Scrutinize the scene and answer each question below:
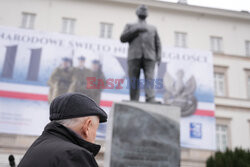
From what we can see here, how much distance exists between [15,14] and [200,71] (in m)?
11.8

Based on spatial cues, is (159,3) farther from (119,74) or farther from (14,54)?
(14,54)

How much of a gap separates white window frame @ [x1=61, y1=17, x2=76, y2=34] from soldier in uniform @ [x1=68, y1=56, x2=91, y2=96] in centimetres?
352

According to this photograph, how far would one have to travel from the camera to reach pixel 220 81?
55.0ft

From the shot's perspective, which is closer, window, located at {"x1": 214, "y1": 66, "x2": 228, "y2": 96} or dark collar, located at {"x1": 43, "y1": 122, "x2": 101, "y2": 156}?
dark collar, located at {"x1": 43, "y1": 122, "x2": 101, "y2": 156}

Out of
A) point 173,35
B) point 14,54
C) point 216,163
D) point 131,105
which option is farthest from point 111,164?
point 173,35

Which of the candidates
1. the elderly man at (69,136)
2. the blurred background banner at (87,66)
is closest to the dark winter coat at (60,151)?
the elderly man at (69,136)

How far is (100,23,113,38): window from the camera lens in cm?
1661

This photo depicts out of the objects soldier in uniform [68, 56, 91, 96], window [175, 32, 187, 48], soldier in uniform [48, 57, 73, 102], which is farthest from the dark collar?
window [175, 32, 187, 48]

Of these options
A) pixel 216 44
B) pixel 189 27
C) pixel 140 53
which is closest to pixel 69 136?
pixel 140 53

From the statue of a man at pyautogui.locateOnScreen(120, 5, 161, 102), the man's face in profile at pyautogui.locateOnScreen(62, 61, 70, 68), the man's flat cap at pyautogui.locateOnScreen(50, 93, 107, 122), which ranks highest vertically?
the man's face in profile at pyautogui.locateOnScreen(62, 61, 70, 68)

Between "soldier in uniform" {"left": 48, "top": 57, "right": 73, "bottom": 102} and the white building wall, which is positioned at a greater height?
the white building wall

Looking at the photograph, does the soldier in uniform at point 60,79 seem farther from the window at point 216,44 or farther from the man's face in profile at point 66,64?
the window at point 216,44

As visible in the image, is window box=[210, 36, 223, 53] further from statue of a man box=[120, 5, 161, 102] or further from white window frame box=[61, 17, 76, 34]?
statue of a man box=[120, 5, 161, 102]

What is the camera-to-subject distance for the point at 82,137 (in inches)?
39.8
